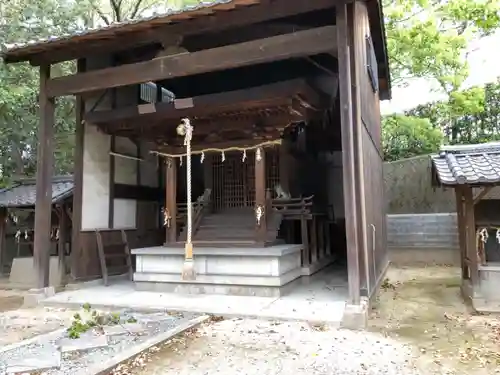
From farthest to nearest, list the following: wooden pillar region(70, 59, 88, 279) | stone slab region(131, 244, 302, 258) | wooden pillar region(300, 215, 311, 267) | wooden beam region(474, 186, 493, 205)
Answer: wooden pillar region(300, 215, 311, 267), wooden pillar region(70, 59, 88, 279), stone slab region(131, 244, 302, 258), wooden beam region(474, 186, 493, 205)

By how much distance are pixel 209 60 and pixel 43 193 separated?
365 centimetres

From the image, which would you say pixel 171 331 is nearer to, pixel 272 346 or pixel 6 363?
pixel 272 346

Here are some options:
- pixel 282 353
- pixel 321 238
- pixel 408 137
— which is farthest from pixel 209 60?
pixel 408 137

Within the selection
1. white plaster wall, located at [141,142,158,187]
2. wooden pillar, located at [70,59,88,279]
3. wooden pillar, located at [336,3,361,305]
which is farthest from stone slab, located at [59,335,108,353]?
white plaster wall, located at [141,142,158,187]

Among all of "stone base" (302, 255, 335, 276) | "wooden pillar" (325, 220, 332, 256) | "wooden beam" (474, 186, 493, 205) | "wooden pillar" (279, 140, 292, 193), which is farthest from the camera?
"wooden pillar" (325, 220, 332, 256)

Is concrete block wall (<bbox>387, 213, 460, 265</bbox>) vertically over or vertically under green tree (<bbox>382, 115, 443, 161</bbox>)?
under

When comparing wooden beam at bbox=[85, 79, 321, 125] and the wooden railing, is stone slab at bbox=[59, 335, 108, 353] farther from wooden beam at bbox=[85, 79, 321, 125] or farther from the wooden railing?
the wooden railing

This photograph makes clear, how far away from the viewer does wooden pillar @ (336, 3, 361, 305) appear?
5207 millimetres

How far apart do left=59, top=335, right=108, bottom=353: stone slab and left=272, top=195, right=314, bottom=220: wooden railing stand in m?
4.60

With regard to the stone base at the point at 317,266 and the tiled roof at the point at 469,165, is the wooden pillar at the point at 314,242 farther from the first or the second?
the tiled roof at the point at 469,165

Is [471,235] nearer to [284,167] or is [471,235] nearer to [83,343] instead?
[284,167]

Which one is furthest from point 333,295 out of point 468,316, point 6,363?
point 6,363

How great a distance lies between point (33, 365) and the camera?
375 cm

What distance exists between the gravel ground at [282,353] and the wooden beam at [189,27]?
4.12 metres
